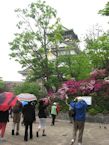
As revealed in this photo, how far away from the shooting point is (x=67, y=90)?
36406mm

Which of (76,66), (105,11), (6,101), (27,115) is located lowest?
(27,115)

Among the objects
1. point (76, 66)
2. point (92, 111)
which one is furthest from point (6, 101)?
point (76, 66)

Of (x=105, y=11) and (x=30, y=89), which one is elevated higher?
(x=105, y=11)

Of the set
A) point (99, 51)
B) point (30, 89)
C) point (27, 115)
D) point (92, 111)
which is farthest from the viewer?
point (30, 89)

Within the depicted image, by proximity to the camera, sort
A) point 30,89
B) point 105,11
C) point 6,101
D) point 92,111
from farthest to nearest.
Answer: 1. point 30,89
2. point 92,111
3. point 105,11
4. point 6,101

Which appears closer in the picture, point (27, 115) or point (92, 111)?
point (27, 115)

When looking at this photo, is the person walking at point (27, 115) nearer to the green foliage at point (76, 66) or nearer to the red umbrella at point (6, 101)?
the red umbrella at point (6, 101)

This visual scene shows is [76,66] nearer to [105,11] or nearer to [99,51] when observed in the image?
[99,51]

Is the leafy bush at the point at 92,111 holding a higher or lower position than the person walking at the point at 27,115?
lower

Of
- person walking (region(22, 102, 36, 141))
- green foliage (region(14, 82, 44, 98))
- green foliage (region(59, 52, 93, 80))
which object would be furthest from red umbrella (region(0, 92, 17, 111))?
green foliage (region(14, 82, 44, 98))

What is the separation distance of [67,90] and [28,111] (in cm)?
2038

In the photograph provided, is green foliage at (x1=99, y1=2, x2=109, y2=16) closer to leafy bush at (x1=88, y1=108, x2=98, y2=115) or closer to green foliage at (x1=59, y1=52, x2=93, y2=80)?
leafy bush at (x1=88, y1=108, x2=98, y2=115)

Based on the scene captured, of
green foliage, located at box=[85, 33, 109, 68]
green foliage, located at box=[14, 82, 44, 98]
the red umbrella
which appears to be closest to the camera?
the red umbrella

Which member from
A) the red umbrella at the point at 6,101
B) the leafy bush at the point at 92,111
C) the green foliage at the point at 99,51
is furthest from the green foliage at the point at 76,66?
the red umbrella at the point at 6,101
